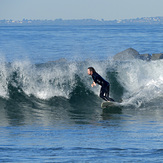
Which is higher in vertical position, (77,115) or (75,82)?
(75,82)

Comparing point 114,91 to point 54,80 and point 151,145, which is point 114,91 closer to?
point 54,80

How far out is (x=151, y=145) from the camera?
8.06m

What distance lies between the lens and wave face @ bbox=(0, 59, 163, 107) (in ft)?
51.1

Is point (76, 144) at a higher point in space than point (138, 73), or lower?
lower

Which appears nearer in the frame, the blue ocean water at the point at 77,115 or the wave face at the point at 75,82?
the blue ocean water at the point at 77,115

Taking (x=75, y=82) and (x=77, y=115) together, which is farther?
(x=75, y=82)

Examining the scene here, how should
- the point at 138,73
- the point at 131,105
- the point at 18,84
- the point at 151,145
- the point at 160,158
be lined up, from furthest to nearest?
the point at 138,73 < the point at 18,84 < the point at 131,105 < the point at 151,145 < the point at 160,158

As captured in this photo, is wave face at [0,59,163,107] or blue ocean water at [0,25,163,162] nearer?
blue ocean water at [0,25,163,162]

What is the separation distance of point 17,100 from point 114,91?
4.07 m

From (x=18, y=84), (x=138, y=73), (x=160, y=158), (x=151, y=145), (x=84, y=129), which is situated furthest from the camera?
(x=138, y=73)

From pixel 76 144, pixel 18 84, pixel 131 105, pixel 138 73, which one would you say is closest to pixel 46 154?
pixel 76 144

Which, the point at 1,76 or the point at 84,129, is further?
the point at 1,76

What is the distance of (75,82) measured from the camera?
17328 mm

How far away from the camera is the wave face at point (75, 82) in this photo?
15.6m
